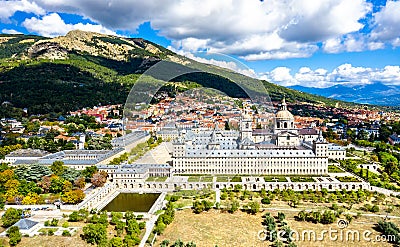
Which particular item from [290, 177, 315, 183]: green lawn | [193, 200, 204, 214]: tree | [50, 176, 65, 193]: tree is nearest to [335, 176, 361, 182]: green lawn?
[290, 177, 315, 183]: green lawn

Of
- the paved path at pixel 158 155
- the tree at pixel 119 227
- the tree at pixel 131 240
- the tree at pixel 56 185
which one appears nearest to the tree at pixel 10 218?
the tree at pixel 56 185

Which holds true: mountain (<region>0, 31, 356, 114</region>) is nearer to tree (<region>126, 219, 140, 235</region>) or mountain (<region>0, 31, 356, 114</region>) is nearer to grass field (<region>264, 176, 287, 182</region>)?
grass field (<region>264, 176, 287, 182</region>)

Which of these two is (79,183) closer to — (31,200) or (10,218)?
(31,200)

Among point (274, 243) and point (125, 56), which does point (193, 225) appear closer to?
point (274, 243)

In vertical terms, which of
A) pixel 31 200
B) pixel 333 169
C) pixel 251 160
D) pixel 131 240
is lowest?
pixel 131 240

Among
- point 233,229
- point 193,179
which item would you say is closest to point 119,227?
point 233,229

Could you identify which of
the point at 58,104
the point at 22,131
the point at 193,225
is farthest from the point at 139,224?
the point at 58,104

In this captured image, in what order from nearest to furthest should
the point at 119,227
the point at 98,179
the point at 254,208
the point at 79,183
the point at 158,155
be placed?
the point at 119,227 < the point at 254,208 < the point at 79,183 < the point at 98,179 < the point at 158,155
